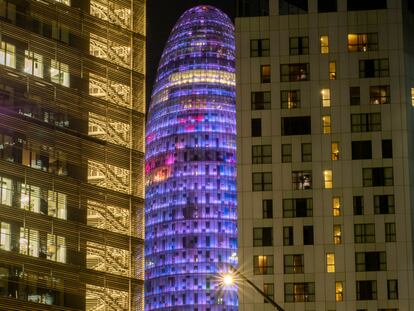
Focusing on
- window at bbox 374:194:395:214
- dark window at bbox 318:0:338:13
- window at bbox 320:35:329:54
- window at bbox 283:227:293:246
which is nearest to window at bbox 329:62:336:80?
window at bbox 320:35:329:54

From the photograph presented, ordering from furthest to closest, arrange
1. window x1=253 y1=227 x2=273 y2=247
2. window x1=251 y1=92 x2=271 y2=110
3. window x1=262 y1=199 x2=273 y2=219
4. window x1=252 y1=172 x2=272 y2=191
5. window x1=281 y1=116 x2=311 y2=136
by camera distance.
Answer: window x1=251 y1=92 x2=271 y2=110
window x1=281 y1=116 x2=311 y2=136
window x1=252 y1=172 x2=272 y2=191
window x1=262 y1=199 x2=273 y2=219
window x1=253 y1=227 x2=273 y2=247

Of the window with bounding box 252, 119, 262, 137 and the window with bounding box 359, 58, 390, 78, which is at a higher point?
the window with bounding box 359, 58, 390, 78

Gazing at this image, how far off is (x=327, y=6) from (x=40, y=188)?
5371 cm

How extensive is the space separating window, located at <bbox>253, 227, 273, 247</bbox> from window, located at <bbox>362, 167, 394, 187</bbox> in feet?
42.3

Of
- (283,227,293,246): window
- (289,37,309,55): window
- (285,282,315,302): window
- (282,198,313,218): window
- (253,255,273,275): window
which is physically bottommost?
(285,282,315,302): window

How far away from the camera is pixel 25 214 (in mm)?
109375

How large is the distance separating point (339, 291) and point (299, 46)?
3184 cm

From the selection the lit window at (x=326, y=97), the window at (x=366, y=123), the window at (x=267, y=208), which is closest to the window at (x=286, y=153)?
the window at (x=267, y=208)

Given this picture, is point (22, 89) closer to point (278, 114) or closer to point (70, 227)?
point (70, 227)

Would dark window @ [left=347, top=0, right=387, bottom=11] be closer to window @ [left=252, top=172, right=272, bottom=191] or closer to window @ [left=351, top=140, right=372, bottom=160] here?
window @ [left=351, top=140, right=372, bottom=160]

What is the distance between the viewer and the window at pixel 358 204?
141 meters

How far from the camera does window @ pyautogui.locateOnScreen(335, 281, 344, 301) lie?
138 m

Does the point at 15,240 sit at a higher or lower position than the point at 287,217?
lower

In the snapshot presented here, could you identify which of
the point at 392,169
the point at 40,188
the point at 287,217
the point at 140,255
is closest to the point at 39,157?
the point at 40,188
